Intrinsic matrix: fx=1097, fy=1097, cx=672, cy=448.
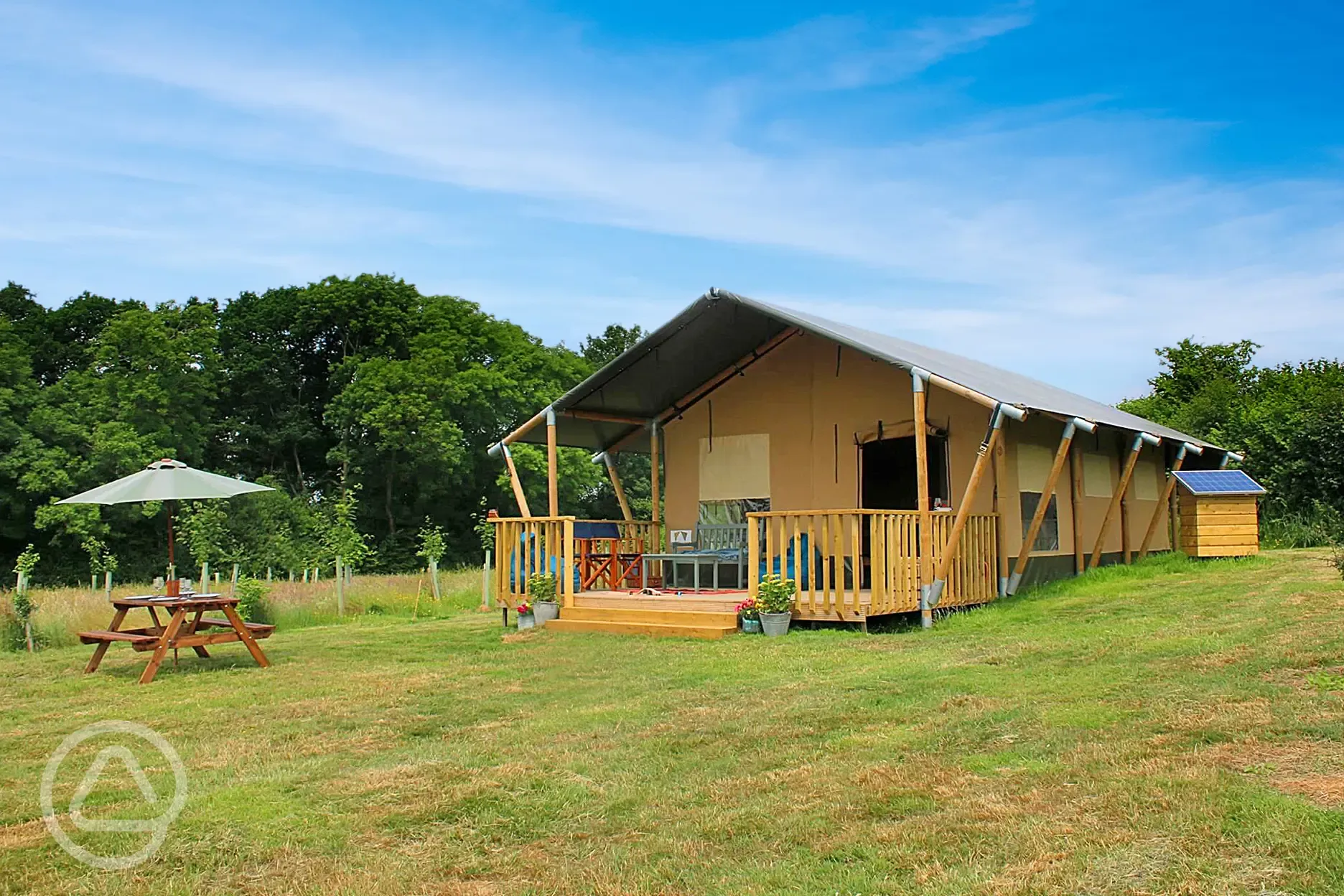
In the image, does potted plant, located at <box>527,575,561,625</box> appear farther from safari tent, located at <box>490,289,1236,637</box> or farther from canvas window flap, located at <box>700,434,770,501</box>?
canvas window flap, located at <box>700,434,770,501</box>

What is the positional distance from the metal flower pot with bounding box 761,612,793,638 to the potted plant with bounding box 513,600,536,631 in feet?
9.42

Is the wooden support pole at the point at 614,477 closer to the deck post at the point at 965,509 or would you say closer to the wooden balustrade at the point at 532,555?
the wooden balustrade at the point at 532,555

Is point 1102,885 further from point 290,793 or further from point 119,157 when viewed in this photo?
point 119,157

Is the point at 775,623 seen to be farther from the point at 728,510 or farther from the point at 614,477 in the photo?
the point at 614,477

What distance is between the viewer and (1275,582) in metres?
10.7

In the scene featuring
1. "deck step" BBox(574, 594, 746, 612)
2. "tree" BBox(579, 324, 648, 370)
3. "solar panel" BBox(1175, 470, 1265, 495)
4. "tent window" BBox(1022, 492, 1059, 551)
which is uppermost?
"tree" BBox(579, 324, 648, 370)

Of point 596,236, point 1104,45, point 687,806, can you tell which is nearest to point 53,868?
point 687,806

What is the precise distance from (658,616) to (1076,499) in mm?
5697

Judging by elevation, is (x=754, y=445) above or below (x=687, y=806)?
above

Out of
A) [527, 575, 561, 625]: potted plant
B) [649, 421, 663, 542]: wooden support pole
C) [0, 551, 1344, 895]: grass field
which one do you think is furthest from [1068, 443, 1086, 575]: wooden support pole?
[527, 575, 561, 625]: potted plant

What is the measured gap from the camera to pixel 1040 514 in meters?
11.6

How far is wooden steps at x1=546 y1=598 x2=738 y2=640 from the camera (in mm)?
10719

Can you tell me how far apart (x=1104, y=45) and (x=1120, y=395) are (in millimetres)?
26244

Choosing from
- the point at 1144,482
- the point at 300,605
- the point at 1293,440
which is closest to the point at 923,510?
the point at 1144,482
